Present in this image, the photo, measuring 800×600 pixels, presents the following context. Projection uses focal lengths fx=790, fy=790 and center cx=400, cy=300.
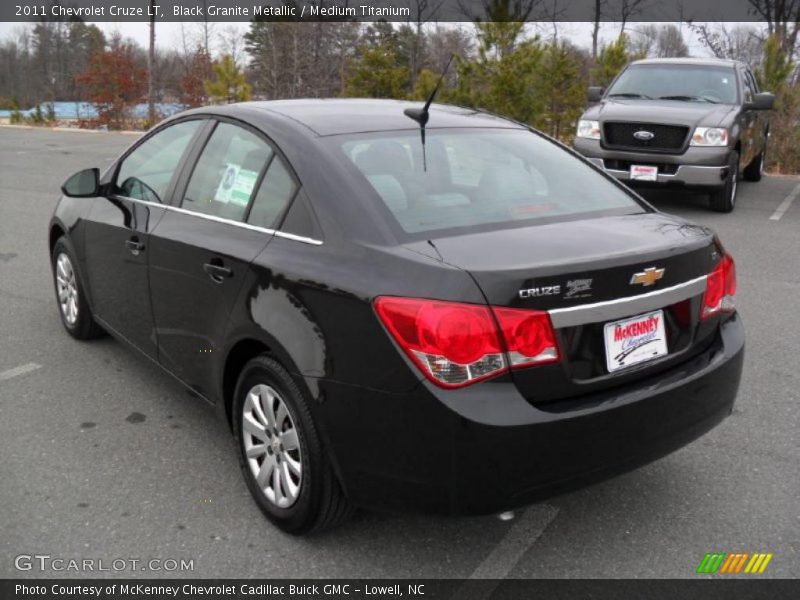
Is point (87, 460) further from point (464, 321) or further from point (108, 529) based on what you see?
point (464, 321)

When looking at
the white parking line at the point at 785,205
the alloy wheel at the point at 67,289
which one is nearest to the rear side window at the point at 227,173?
the alloy wheel at the point at 67,289

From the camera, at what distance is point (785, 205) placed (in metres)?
10.7

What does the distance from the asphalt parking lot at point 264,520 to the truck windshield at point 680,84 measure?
6.43 m

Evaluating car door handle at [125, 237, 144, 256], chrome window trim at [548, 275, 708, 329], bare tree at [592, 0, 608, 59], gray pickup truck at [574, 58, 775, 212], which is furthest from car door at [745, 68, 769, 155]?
bare tree at [592, 0, 608, 59]

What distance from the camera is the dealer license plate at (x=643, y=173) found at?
30.5 feet

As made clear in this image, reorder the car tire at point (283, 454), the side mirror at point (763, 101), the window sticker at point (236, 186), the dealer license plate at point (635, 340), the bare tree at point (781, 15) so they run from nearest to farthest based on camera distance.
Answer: the dealer license plate at point (635, 340) → the car tire at point (283, 454) → the window sticker at point (236, 186) → the side mirror at point (763, 101) → the bare tree at point (781, 15)

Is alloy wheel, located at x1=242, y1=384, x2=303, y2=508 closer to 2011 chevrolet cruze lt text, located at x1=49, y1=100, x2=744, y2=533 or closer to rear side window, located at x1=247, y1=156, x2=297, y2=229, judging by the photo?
2011 chevrolet cruze lt text, located at x1=49, y1=100, x2=744, y2=533

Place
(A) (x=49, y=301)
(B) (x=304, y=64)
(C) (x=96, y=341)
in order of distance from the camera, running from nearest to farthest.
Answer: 1. (C) (x=96, y=341)
2. (A) (x=49, y=301)
3. (B) (x=304, y=64)

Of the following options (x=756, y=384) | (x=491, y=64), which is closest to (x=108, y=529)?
(x=756, y=384)

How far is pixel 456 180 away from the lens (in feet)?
10.2

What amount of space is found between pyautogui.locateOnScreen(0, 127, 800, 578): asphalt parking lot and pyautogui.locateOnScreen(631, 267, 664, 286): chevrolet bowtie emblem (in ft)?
2.90

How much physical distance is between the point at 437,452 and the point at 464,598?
1.92ft

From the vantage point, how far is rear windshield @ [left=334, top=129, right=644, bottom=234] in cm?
287

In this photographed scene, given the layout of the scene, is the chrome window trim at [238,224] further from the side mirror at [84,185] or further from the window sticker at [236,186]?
the side mirror at [84,185]
